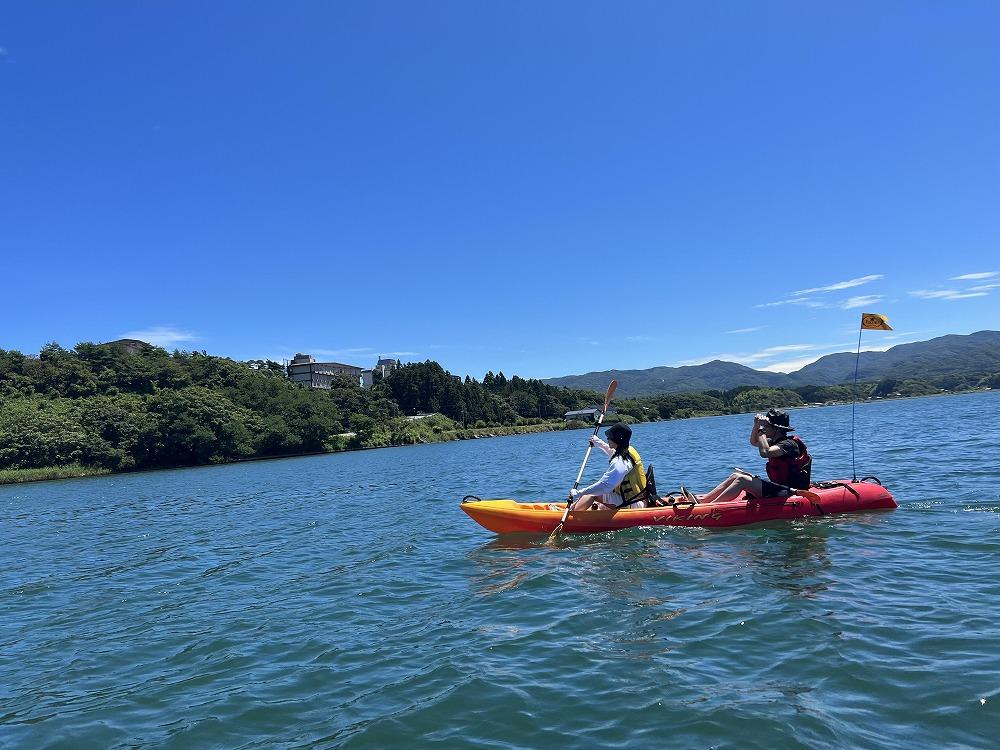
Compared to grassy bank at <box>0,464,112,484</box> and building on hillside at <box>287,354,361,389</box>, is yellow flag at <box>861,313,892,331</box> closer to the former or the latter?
grassy bank at <box>0,464,112,484</box>

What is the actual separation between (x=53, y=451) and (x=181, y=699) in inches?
2407

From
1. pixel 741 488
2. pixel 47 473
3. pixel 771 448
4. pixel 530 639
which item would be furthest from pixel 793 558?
pixel 47 473

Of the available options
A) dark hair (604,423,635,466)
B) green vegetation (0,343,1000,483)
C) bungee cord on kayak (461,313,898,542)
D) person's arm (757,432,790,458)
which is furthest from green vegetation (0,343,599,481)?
person's arm (757,432,790,458)

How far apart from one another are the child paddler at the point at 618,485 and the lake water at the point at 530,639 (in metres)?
0.62

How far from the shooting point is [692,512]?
11180 mm

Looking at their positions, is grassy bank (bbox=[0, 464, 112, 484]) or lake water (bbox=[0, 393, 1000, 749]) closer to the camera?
lake water (bbox=[0, 393, 1000, 749])

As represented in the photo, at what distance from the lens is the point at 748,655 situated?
5656 millimetres

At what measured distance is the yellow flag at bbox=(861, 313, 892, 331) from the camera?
13359mm

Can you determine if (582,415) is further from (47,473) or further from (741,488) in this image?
(741,488)

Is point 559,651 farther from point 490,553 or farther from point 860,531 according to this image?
point 860,531

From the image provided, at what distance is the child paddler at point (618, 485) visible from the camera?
11297 millimetres

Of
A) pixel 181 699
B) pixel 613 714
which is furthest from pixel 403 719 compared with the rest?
pixel 181 699

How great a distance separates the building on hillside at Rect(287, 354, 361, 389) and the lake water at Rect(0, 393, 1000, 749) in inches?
4779

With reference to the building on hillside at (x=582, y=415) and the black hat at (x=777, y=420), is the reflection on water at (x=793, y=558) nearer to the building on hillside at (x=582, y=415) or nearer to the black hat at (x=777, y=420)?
the black hat at (x=777, y=420)
